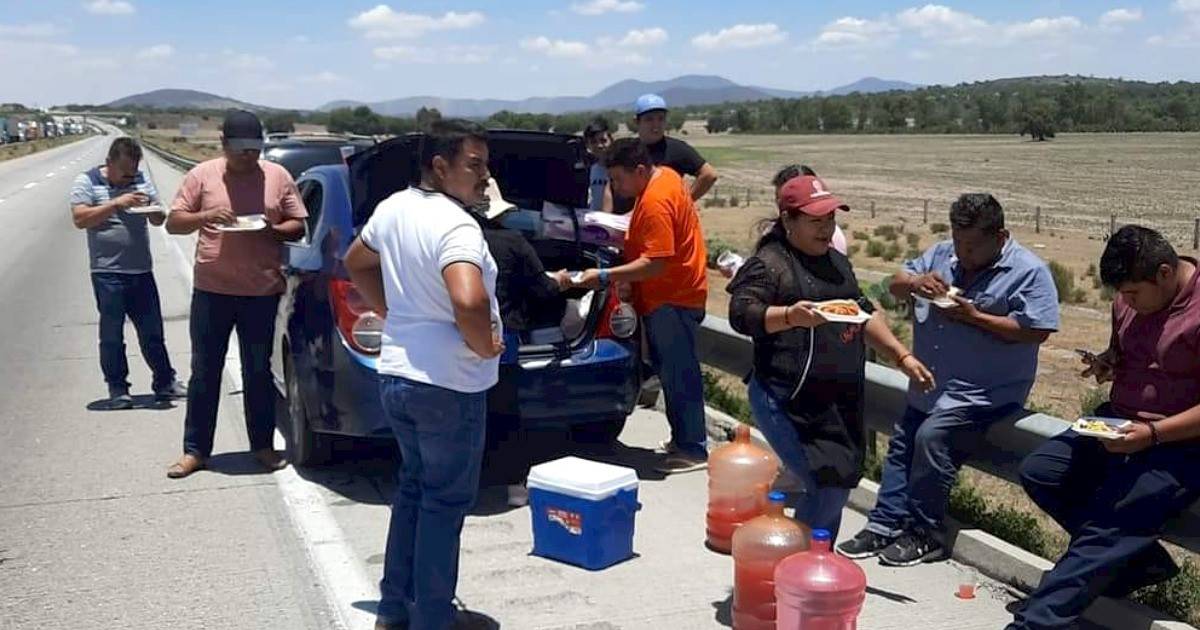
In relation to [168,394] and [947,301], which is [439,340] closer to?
[947,301]

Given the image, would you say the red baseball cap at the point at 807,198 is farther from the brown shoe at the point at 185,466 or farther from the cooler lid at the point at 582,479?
the brown shoe at the point at 185,466

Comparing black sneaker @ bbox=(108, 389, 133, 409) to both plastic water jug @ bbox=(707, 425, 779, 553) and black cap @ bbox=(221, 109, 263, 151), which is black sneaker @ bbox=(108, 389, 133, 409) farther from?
plastic water jug @ bbox=(707, 425, 779, 553)

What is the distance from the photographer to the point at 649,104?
8625 mm

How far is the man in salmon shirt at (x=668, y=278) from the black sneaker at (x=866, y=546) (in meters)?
1.60

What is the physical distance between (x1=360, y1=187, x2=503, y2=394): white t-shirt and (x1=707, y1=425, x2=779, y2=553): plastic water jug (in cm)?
171

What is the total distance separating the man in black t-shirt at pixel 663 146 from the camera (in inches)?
337

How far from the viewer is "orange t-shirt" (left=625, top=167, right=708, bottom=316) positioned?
265 inches

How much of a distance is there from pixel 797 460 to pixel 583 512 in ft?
3.49

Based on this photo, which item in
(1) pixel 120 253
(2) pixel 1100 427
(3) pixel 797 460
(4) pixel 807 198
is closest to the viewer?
(2) pixel 1100 427

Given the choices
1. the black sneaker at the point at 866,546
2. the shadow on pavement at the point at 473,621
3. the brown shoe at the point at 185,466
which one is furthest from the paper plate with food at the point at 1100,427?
the brown shoe at the point at 185,466

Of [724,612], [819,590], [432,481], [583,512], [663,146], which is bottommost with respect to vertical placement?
[724,612]

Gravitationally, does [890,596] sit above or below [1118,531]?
below

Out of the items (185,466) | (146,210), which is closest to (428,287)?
(185,466)

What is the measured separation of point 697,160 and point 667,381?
2.33 m
